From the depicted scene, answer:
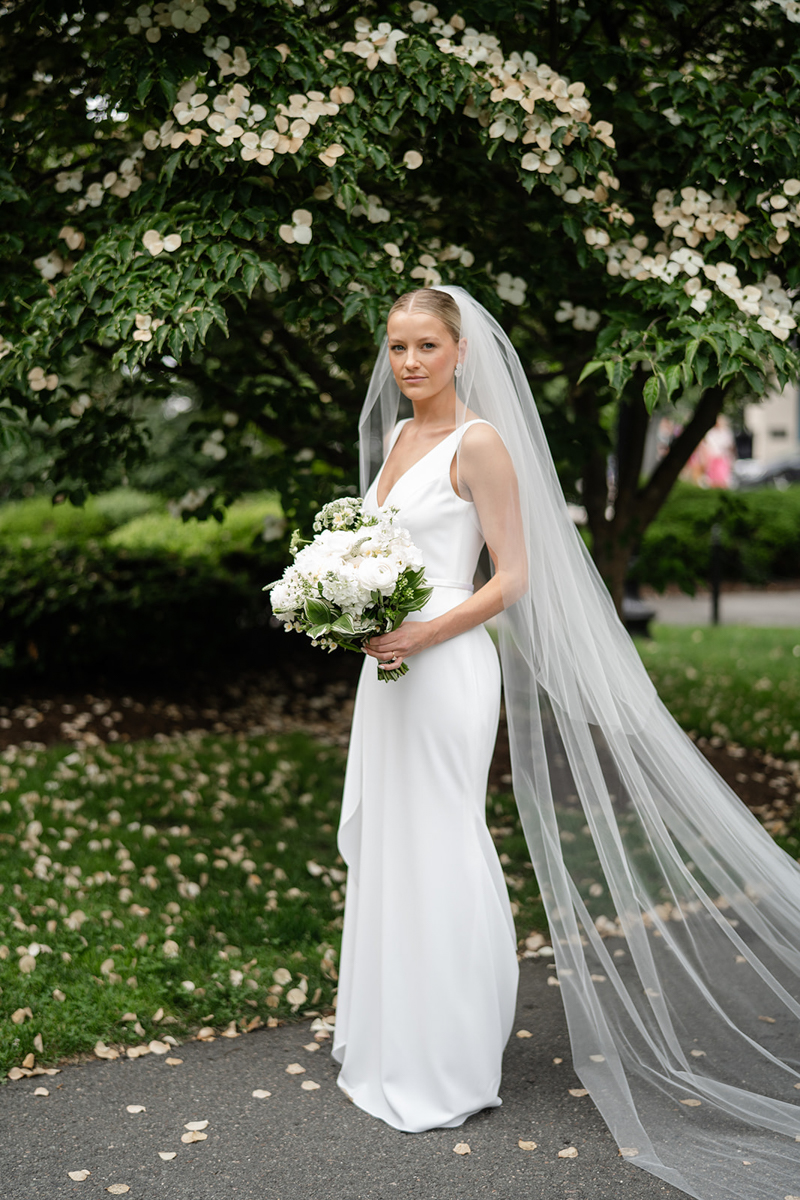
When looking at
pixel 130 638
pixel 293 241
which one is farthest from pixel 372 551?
pixel 130 638

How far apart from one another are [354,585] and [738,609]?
39.8 ft

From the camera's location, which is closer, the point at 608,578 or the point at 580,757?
the point at 580,757

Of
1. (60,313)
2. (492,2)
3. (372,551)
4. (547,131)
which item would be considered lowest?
(372,551)

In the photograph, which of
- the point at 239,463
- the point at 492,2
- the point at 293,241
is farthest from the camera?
the point at 239,463

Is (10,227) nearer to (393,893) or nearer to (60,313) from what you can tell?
(60,313)

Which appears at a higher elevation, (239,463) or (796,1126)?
(239,463)

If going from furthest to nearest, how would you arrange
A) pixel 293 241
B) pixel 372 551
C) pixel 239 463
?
pixel 239 463
pixel 293 241
pixel 372 551

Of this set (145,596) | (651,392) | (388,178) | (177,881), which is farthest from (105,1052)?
(145,596)

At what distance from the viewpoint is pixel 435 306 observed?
120 inches

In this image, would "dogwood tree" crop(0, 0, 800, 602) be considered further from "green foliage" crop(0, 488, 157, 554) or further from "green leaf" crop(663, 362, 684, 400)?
"green foliage" crop(0, 488, 157, 554)

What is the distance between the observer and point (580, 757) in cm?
313

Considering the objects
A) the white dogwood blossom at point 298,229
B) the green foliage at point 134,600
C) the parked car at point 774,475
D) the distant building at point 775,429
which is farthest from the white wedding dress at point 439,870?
the distant building at point 775,429

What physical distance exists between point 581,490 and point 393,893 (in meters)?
3.63

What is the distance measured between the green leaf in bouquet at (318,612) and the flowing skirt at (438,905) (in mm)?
375
